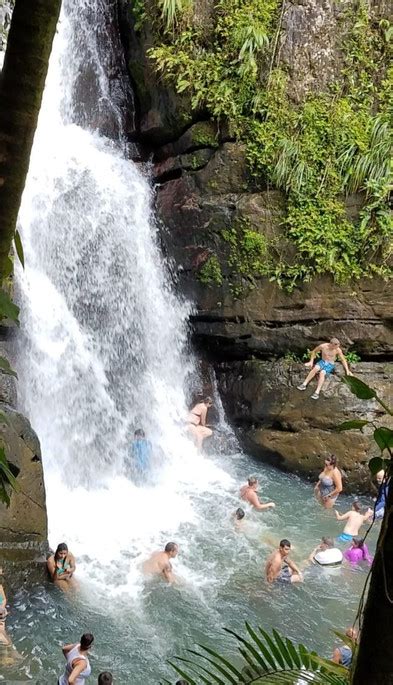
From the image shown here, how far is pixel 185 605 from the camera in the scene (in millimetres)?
7449

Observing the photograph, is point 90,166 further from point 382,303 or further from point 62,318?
point 382,303

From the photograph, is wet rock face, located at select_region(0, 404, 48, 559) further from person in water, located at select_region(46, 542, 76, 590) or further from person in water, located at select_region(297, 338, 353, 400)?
person in water, located at select_region(297, 338, 353, 400)

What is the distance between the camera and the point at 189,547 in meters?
8.71

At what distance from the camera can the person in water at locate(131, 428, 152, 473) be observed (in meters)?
10.6

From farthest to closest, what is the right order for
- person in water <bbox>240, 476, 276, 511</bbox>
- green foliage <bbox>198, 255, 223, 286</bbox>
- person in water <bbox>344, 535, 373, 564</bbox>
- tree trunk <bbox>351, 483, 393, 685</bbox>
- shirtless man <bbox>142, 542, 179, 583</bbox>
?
green foliage <bbox>198, 255, 223, 286</bbox>
person in water <bbox>240, 476, 276, 511</bbox>
person in water <bbox>344, 535, 373, 564</bbox>
shirtless man <bbox>142, 542, 179, 583</bbox>
tree trunk <bbox>351, 483, 393, 685</bbox>

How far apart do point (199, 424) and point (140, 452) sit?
1.97 m

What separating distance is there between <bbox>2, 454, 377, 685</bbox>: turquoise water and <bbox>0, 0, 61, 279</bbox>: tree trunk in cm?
599

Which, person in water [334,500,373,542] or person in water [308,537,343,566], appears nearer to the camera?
person in water [308,537,343,566]

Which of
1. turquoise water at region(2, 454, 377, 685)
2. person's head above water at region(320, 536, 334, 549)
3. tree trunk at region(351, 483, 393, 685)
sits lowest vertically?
turquoise water at region(2, 454, 377, 685)

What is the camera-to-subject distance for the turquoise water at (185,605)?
6.50 m

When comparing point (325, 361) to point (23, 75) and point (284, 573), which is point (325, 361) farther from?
point (23, 75)

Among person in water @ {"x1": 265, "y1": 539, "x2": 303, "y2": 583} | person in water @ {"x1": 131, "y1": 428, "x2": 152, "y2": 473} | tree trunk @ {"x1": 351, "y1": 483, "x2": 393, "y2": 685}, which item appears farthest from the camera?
person in water @ {"x1": 131, "y1": 428, "x2": 152, "y2": 473}

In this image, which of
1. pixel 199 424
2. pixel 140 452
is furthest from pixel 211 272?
pixel 140 452

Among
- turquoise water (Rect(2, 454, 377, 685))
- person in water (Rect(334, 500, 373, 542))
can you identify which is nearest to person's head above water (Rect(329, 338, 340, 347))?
person in water (Rect(334, 500, 373, 542))
